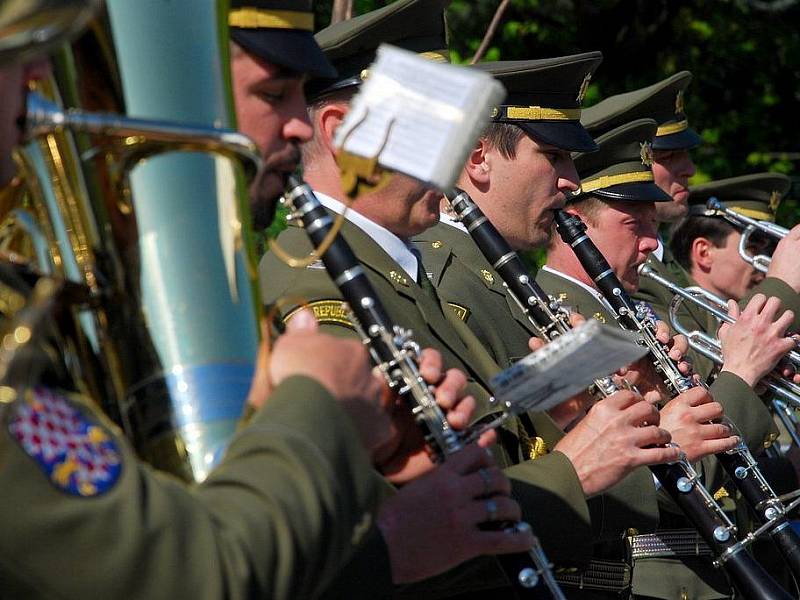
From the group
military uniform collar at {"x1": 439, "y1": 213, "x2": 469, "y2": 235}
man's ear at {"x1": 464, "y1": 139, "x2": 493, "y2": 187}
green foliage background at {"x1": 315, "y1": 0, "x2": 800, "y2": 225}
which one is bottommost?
green foliage background at {"x1": 315, "y1": 0, "x2": 800, "y2": 225}

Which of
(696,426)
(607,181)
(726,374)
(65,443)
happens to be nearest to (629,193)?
(607,181)

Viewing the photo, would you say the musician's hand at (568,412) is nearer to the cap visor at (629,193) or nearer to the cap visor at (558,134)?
the cap visor at (558,134)

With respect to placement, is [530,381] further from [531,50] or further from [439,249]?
[531,50]

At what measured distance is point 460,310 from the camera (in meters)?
4.08

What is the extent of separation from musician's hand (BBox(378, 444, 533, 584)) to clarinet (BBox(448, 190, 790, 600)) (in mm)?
1394

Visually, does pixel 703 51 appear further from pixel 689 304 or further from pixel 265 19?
pixel 265 19

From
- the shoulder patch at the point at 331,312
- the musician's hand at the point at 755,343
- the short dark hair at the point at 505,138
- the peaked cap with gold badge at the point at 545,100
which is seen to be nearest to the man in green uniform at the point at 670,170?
the musician's hand at the point at 755,343

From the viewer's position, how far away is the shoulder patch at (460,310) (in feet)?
13.3

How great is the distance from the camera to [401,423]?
2.93m

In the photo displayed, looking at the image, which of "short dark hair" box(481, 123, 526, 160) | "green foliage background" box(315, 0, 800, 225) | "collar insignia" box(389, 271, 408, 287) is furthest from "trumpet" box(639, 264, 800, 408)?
"green foliage background" box(315, 0, 800, 225)

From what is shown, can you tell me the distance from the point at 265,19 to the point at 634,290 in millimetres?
3158

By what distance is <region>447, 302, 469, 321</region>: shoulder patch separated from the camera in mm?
4043

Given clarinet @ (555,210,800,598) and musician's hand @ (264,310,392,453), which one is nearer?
musician's hand @ (264,310,392,453)

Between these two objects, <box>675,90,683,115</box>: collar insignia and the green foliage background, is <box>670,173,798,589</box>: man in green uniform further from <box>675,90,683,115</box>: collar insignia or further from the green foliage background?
the green foliage background
